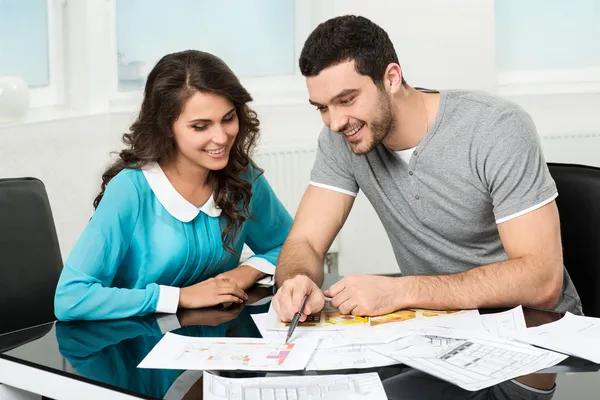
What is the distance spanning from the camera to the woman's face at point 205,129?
2031mm

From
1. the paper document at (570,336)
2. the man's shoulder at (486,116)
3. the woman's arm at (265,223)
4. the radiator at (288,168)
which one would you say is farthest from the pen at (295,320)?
the radiator at (288,168)

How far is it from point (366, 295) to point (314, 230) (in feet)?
1.55

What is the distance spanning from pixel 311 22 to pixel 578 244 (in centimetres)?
238

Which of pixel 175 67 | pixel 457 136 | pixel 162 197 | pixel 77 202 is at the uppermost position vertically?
pixel 175 67

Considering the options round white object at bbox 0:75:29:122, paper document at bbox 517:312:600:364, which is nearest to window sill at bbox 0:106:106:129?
round white object at bbox 0:75:29:122

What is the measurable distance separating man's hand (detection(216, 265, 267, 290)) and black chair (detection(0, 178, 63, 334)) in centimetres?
47

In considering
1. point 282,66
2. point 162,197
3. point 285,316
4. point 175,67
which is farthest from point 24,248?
point 282,66

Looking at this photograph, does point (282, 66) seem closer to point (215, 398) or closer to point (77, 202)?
point (77, 202)

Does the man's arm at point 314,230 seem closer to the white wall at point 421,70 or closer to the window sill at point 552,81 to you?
the white wall at point 421,70

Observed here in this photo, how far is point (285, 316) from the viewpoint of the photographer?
1649 mm

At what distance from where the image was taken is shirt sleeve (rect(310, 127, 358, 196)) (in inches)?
86.0

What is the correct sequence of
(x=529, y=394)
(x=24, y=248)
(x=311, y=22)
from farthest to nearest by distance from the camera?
(x=311, y=22) → (x=24, y=248) → (x=529, y=394)

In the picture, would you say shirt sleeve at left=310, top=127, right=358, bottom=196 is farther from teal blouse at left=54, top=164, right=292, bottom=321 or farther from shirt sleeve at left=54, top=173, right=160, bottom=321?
shirt sleeve at left=54, top=173, right=160, bottom=321

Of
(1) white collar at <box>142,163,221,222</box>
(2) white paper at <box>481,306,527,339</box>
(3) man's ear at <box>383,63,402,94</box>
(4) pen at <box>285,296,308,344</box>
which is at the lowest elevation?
(2) white paper at <box>481,306,527,339</box>
